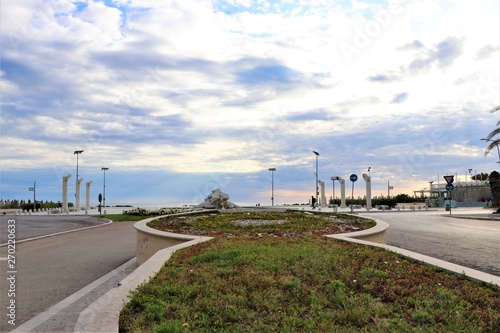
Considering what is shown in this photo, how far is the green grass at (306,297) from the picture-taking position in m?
4.66

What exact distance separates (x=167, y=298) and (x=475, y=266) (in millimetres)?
8225

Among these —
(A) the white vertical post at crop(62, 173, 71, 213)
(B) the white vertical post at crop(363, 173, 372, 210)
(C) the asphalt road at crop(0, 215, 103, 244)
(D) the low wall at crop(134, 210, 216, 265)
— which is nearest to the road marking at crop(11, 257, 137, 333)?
(D) the low wall at crop(134, 210, 216, 265)

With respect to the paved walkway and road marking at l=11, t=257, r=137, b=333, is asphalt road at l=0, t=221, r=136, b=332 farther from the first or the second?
road marking at l=11, t=257, r=137, b=333

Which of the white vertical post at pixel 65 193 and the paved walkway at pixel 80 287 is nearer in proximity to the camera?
the paved walkway at pixel 80 287

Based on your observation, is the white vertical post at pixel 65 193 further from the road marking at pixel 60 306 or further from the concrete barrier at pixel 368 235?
the concrete barrier at pixel 368 235

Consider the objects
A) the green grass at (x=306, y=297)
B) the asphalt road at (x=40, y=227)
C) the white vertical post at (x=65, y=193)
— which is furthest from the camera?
the white vertical post at (x=65, y=193)

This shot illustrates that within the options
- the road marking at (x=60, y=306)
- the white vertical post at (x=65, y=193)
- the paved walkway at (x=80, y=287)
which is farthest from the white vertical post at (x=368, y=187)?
the road marking at (x=60, y=306)

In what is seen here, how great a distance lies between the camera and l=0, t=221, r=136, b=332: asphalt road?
25.4ft

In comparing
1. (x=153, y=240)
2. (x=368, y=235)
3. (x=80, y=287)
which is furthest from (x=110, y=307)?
(x=368, y=235)

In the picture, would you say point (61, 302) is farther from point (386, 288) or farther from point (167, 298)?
point (386, 288)

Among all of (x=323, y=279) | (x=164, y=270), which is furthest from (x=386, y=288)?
(x=164, y=270)

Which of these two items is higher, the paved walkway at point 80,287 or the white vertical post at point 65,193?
the white vertical post at point 65,193

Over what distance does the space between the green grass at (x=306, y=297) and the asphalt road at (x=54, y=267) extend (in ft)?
8.09

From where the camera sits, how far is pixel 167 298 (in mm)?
5473
